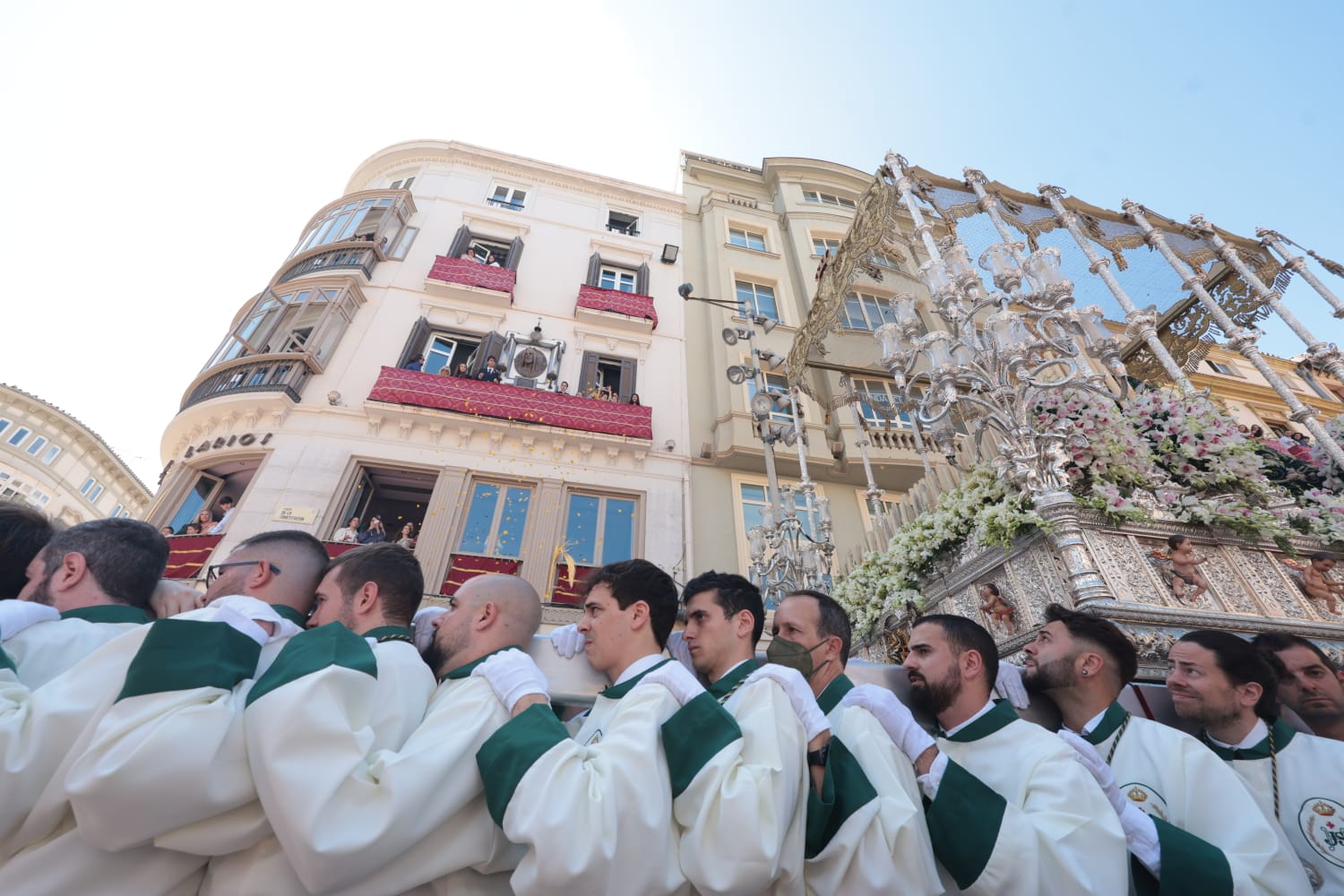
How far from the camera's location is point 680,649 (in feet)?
9.29

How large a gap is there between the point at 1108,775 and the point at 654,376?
13822 mm

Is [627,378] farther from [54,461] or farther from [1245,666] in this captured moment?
[54,461]

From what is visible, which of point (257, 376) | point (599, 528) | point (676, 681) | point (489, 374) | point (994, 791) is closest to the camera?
point (994, 791)

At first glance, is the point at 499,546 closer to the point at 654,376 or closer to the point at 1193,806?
the point at 654,376

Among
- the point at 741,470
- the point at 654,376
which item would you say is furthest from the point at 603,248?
the point at 741,470

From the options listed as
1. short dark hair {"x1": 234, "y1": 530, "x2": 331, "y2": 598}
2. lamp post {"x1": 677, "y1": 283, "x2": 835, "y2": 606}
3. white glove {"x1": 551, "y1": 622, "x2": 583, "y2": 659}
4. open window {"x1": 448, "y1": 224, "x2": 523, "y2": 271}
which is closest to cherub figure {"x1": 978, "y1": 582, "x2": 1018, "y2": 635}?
lamp post {"x1": 677, "y1": 283, "x2": 835, "y2": 606}

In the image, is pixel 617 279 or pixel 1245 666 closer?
pixel 1245 666

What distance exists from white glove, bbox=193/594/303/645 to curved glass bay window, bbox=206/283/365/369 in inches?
508

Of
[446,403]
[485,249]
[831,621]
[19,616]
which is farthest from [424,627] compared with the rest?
[485,249]

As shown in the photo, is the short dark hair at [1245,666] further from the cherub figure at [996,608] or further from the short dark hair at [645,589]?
the short dark hair at [645,589]

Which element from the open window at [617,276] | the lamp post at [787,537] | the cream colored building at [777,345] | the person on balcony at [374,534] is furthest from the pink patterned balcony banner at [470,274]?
the lamp post at [787,537]

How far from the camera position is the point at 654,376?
15.5m

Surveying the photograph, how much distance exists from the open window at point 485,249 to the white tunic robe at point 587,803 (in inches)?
638

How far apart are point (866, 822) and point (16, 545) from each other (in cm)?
406
